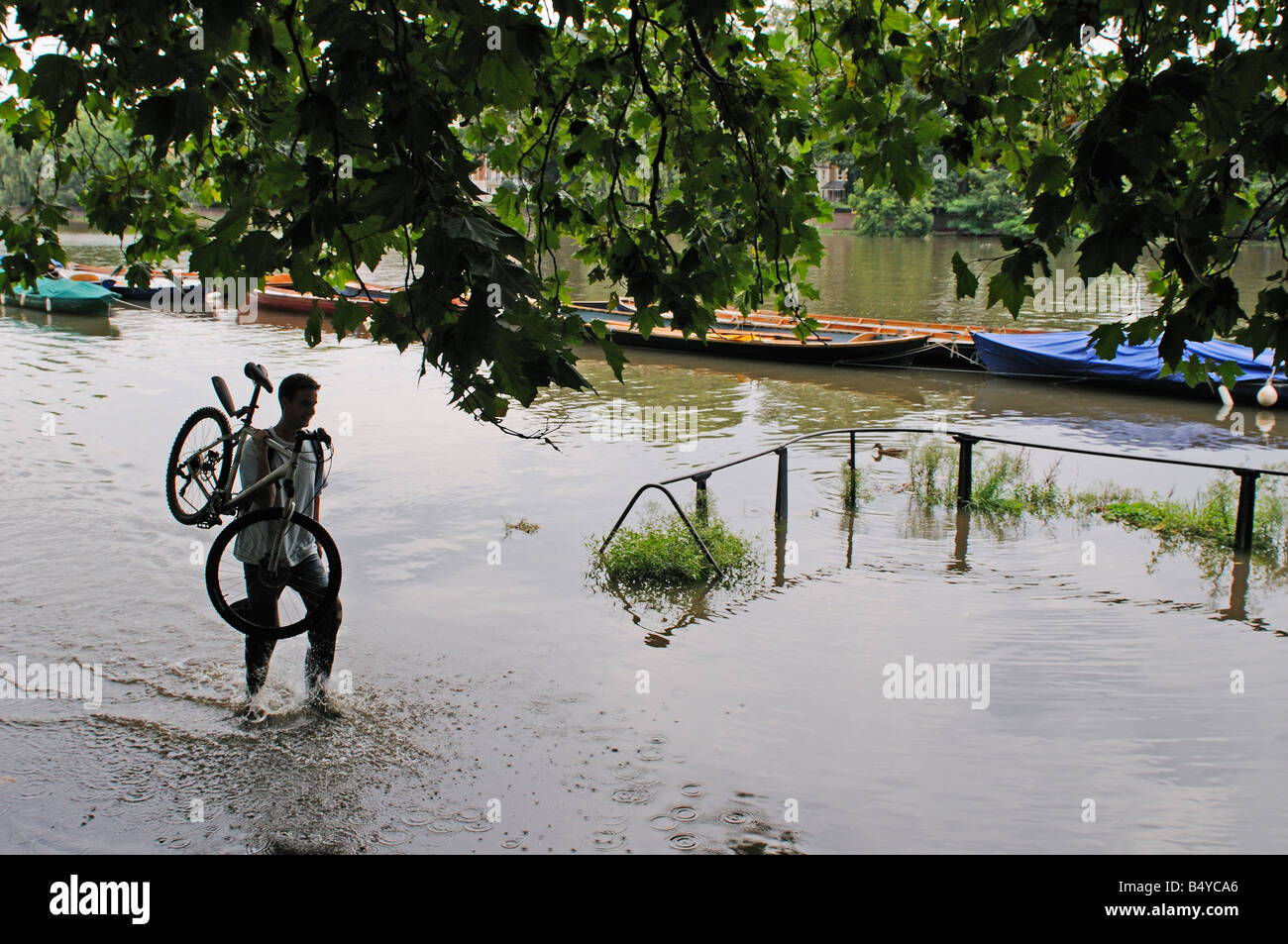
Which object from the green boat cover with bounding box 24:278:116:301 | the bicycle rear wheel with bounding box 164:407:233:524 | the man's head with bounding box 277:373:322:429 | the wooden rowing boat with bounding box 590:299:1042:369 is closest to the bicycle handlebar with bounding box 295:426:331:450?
the man's head with bounding box 277:373:322:429

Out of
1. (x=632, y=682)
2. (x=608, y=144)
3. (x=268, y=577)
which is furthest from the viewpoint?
(x=632, y=682)

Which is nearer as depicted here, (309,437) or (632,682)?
(309,437)

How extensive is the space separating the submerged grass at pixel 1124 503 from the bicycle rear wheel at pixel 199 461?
26.1 feet

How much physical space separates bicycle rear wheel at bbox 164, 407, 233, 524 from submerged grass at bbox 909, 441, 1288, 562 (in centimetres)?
794

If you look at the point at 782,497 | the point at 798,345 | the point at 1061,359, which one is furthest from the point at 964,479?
the point at 798,345

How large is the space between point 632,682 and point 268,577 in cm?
281

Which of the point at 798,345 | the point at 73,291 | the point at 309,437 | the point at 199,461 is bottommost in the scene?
the point at 199,461

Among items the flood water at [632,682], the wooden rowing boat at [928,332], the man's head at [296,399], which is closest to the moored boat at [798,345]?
the wooden rowing boat at [928,332]

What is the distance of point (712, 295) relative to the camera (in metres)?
5.11

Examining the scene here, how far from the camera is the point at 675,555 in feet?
32.6

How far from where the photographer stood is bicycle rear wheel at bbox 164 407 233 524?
7145mm

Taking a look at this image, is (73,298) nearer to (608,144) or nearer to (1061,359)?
(1061,359)

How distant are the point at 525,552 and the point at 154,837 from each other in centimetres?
576
